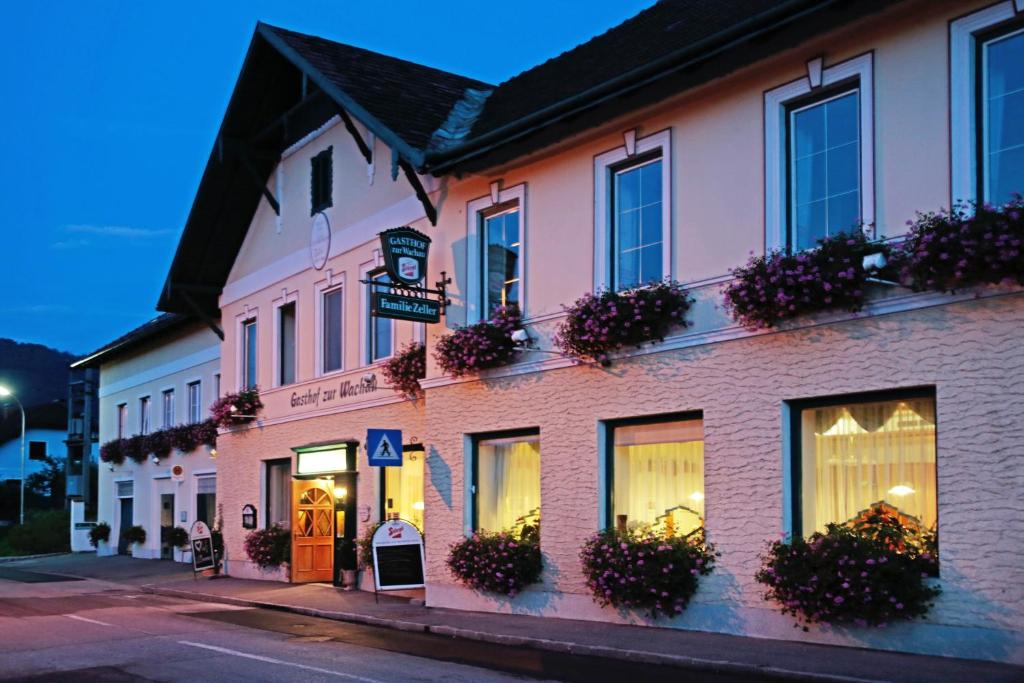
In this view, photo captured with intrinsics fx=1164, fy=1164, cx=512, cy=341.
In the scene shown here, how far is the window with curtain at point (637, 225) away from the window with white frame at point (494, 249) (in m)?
1.89

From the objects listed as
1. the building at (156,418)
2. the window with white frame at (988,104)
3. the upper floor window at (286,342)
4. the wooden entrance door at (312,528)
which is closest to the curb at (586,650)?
the wooden entrance door at (312,528)

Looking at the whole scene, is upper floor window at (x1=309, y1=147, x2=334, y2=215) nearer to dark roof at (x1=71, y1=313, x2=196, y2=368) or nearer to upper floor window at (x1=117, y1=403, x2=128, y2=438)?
dark roof at (x1=71, y1=313, x2=196, y2=368)

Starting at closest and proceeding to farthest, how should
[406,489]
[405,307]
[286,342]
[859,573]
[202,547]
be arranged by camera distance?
1. [859,573]
2. [405,307]
3. [406,489]
4. [286,342]
5. [202,547]

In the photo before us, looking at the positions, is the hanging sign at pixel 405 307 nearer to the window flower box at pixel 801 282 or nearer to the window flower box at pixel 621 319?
the window flower box at pixel 621 319

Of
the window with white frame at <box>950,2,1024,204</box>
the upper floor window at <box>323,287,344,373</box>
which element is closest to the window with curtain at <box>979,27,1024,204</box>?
the window with white frame at <box>950,2,1024,204</box>

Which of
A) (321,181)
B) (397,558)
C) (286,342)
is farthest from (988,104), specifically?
(286,342)

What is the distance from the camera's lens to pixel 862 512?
39.7 ft

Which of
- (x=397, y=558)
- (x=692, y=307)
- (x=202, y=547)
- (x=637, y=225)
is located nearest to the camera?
(x=692, y=307)

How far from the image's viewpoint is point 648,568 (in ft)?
45.0

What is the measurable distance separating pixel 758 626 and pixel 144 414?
27.6 metres

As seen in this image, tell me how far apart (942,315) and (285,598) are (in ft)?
42.3

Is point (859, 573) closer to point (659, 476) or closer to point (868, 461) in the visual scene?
point (868, 461)

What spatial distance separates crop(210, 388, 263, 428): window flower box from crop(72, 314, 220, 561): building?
13.2ft

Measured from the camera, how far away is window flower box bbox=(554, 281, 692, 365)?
551 inches
